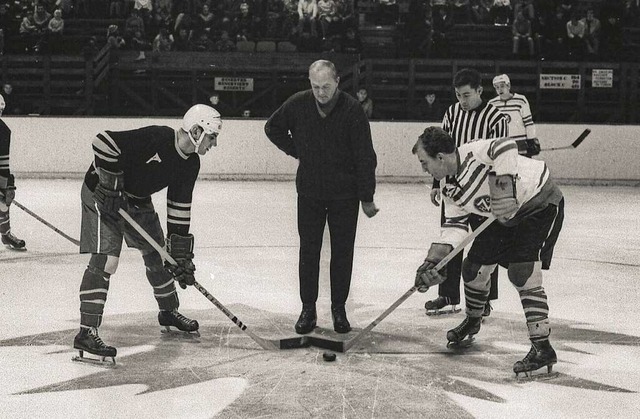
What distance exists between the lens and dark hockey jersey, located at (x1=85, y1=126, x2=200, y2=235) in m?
4.66

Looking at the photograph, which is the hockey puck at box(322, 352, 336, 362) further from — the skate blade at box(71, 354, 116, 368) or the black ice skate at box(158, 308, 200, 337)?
the skate blade at box(71, 354, 116, 368)

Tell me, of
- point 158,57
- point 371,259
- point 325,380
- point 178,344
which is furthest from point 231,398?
point 158,57

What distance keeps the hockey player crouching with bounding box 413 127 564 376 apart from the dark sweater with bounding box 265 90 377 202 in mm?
661

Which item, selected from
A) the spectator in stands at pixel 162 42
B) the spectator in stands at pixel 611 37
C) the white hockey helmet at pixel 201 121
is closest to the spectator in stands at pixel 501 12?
the spectator in stands at pixel 611 37

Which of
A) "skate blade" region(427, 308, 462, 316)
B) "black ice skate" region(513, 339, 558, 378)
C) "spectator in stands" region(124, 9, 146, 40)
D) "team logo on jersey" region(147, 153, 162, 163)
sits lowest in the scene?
"skate blade" region(427, 308, 462, 316)

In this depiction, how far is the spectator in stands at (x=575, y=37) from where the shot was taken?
1534 cm

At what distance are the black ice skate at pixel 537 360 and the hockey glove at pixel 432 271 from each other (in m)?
0.53

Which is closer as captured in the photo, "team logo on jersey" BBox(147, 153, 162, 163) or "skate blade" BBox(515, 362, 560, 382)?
"skate blade" BBox(515, 362, 560, 382)

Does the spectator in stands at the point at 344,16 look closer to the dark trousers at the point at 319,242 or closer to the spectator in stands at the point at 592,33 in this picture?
the spectator in stands at the point at 592,33

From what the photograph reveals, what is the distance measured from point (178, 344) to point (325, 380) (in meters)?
1.00

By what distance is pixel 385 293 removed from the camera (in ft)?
21.2

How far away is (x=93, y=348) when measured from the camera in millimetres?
4672

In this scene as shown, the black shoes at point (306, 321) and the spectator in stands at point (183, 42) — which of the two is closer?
the black shoes at point (306, 321)

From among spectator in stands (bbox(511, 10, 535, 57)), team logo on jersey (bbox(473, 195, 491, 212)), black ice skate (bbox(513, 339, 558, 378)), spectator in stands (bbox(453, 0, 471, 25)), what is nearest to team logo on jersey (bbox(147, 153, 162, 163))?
team logo on jersey (bbox(473, 195, 491, 212))
